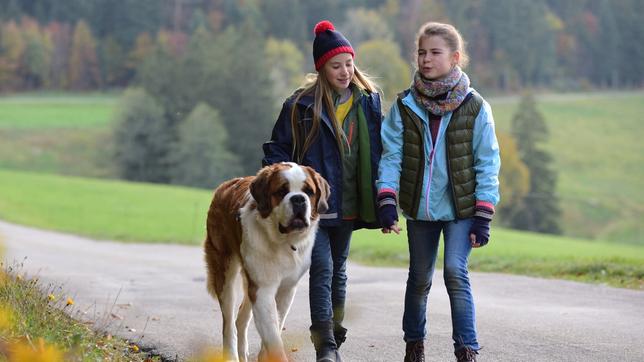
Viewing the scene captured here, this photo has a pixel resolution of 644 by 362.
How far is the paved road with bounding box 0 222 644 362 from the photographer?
25.6 feet

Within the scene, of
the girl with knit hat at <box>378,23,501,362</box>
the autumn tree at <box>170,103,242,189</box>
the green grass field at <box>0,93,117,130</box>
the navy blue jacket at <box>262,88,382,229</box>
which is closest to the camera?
the girl with knit hat at <box>378,23,501,362</box>

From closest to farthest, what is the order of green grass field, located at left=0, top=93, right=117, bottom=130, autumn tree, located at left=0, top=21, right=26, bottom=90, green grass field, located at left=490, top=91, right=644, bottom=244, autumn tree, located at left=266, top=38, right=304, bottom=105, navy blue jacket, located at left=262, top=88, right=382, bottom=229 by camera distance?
navy blue jacket, located at left=262, top=88, right=382, bottom=229 < green grass field, located at left=490, top=91, right=644, bottom=244 < autumn tree, located at left=266, top=38, right=304, bottom=105 < green grass field, located at left=0, top=93, right=117, bottom=130 < autumn tree, located at left=0, top=21, right=26, bottom=90

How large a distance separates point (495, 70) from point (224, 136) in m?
57.1

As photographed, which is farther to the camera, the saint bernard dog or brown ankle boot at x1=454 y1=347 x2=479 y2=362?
brown ankle boot at x1=454 y1=347 x2=479 y2=362

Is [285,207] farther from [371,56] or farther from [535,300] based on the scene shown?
[371,56]

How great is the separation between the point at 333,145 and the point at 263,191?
2.60ft

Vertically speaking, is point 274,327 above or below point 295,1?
below

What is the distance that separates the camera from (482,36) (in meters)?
132

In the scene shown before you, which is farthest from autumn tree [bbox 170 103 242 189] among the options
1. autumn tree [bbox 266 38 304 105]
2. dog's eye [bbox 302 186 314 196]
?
dog's eye [bbox 302 186 314 196]

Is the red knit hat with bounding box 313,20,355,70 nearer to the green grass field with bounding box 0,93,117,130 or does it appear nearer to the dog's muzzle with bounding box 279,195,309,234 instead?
the dog's muzzle with bounding box 279,195,309,234

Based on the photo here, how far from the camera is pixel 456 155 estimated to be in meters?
6.43

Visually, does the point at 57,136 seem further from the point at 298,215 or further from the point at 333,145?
the point at 298,215

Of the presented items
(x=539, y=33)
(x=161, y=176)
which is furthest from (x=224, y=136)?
(x=539, y=33)

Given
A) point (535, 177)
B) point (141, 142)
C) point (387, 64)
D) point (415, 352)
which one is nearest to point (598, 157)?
point (535, 177)
